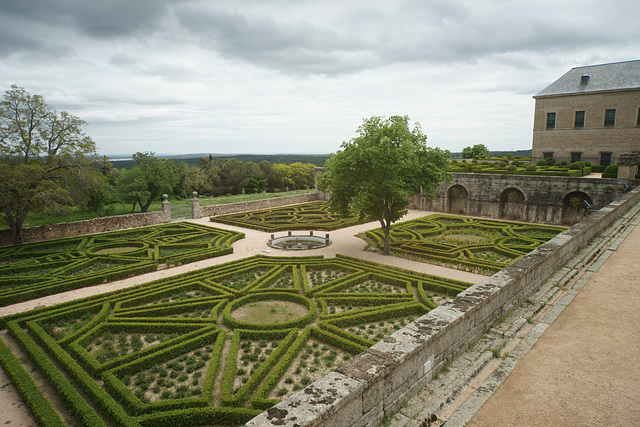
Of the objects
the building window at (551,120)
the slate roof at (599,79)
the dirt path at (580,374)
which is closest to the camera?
the dirt path at (580,374)

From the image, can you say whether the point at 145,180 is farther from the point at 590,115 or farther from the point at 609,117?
the point at 609,117

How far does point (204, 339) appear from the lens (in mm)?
10781

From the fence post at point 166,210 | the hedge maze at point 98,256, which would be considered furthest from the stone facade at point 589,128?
the fence post at point 166,210

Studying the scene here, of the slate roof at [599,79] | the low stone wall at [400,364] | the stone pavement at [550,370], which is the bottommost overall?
the stone pavement at [550,370]

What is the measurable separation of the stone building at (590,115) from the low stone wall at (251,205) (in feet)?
80.4

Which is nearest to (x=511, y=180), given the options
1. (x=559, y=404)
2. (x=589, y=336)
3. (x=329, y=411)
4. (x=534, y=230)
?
(x=534, y=230)

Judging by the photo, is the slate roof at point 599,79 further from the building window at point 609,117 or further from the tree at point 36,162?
the tree at point 36,162

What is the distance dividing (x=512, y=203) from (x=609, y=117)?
13402 millimetres

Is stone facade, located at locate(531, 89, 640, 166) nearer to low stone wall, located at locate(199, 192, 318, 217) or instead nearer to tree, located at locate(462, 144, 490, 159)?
low stone wall, located at locate(199, 192, 318, 217)

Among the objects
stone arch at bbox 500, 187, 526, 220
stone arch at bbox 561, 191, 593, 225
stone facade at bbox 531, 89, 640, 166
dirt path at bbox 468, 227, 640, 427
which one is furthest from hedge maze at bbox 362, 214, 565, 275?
stone facade at bbox 531, 89, 640, 166

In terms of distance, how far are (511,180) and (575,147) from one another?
11.7m

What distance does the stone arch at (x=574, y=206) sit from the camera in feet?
85.7

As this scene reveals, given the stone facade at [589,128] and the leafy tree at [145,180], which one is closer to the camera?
the stone facade at [589,128]

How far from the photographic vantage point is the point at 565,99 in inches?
1379
